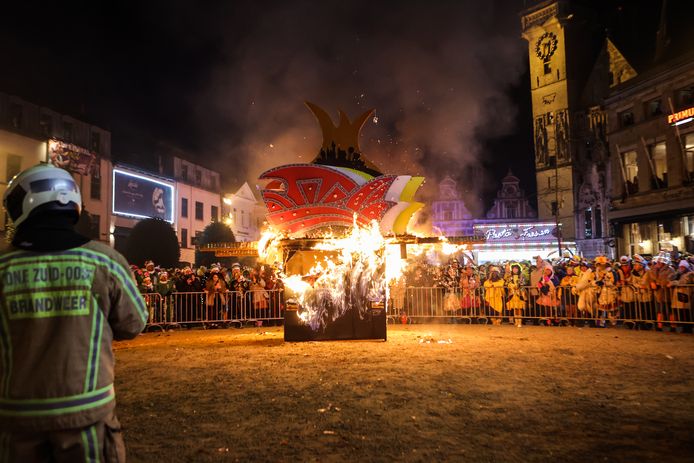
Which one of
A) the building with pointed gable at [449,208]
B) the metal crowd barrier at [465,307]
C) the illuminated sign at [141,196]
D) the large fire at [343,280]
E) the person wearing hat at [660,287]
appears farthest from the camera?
the building with pointed gable at [449,208]

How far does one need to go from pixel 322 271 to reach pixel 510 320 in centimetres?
765

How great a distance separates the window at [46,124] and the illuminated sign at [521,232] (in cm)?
4132

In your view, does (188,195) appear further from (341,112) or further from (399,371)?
(399,371)

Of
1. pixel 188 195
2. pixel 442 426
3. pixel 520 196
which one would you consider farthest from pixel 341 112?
pixel 520 196

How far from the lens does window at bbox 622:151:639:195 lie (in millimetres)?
32156

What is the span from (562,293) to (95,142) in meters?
35.8

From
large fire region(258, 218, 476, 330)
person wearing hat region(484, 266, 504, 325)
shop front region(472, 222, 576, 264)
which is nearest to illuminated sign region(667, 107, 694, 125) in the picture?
person wearing hat region(484, 266, 504, 325)

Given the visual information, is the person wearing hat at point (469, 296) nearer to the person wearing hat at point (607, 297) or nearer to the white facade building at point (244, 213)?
the person wearing hat at point (607, 297)

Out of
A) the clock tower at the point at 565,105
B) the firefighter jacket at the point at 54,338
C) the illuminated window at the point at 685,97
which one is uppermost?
the clock tower at the point at 565,105

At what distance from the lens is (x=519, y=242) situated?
52219 millimetres

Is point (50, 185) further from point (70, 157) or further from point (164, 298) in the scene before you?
point (70, 157)

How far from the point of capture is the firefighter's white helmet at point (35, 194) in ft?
8.81

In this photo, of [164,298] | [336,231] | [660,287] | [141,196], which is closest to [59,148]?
[141,196]

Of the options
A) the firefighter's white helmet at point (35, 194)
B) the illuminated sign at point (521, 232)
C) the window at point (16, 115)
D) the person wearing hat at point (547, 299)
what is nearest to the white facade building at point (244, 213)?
the window at point (16, 115)
